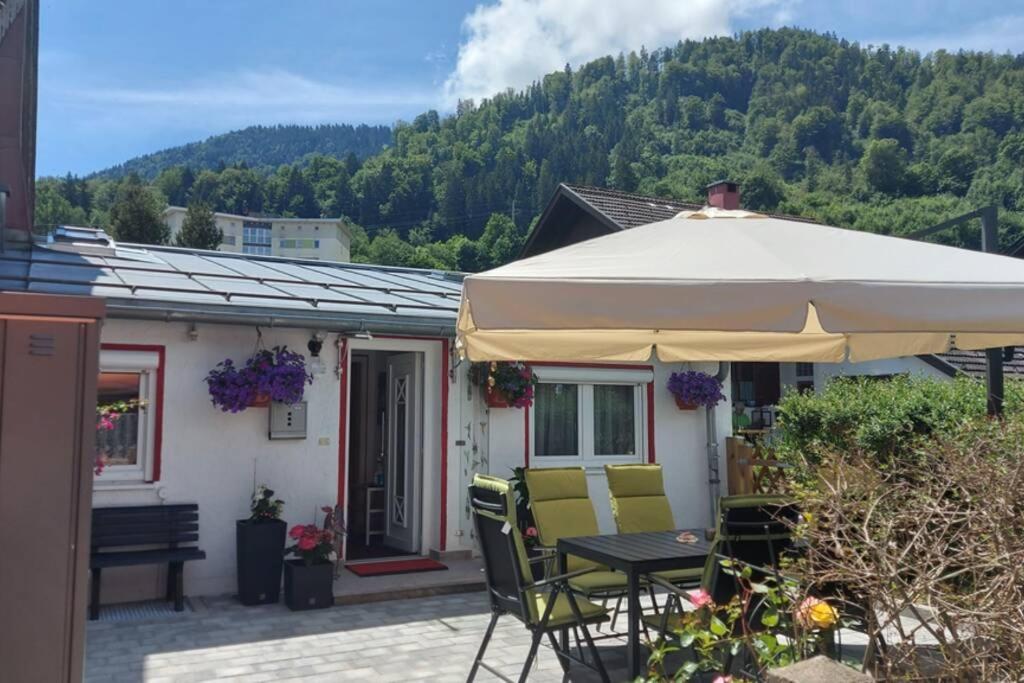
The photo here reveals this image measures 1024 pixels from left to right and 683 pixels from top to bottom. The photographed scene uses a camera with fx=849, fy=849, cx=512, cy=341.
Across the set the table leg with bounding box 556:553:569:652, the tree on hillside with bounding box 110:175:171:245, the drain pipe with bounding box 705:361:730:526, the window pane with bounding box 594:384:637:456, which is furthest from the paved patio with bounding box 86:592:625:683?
the tree on hillside with bounding box 110:175:171:245

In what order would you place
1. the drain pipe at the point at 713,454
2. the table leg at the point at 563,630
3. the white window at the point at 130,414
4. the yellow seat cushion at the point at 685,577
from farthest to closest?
the drain pipe at the point at 713,454, the white window at the point at 130,414, the yellow seat cushion at the point at 685,577, the table leg at the point at 563,630

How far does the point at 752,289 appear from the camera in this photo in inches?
133

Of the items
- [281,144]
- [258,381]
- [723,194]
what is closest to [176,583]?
[258,381]

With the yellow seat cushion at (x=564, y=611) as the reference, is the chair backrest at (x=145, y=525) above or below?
above

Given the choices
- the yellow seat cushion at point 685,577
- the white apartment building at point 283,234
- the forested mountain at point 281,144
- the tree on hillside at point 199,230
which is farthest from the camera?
the forested mountain at point 281,144

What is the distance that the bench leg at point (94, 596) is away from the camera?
640 centimetres

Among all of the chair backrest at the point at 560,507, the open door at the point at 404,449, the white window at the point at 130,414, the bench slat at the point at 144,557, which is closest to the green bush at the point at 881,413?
the chair backrest at the point at 560,507

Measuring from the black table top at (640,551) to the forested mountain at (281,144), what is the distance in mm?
126698

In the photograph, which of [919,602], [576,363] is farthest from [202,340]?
[919,602]

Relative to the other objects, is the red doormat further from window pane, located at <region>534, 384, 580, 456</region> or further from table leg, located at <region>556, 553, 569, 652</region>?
table leg, located at <region>556, 553, 569, 652</region>

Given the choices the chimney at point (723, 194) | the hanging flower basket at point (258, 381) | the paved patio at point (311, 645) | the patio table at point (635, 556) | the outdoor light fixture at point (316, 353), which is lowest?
the paved patio at point (311, 645)

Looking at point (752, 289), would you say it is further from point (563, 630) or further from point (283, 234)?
point (283, 234)

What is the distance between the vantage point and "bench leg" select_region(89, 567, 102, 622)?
640 cm

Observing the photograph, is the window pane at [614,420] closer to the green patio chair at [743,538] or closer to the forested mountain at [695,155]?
the green patio chair at [743,538]
